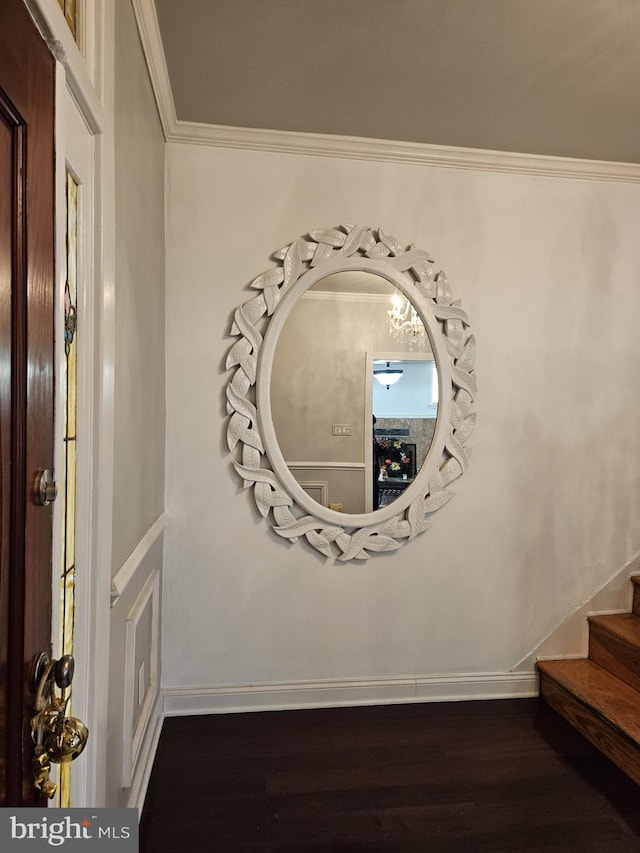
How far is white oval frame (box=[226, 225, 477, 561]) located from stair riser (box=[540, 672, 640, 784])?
0.93m

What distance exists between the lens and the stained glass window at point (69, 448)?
106 centimetres

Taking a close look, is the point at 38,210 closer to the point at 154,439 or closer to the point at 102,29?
the point at 102,29

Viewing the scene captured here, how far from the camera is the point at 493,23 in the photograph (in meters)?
1.73

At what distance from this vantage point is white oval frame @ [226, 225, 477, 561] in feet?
7.75

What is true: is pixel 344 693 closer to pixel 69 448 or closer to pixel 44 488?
pixel 69 448

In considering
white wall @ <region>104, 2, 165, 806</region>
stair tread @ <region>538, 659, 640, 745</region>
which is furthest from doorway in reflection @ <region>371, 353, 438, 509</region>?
stair tread @ <region>538, 659, 640, 745</region>

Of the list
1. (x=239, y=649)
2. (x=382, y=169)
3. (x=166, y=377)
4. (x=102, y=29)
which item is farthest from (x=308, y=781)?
(x=382, y=169)

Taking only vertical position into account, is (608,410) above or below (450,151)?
below

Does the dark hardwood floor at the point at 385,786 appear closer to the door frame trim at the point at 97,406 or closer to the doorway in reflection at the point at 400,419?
the door frame trim at the point at 97,406

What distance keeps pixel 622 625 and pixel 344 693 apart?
4.30ft

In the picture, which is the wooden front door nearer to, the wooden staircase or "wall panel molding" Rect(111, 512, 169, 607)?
"wall panel molding" Rect(111, 512, 169, 607)

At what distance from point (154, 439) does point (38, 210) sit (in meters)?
1.37

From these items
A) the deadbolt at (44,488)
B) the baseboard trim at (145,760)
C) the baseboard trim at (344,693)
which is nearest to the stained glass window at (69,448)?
the deadbolt at (44,488)

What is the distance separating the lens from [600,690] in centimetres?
235
